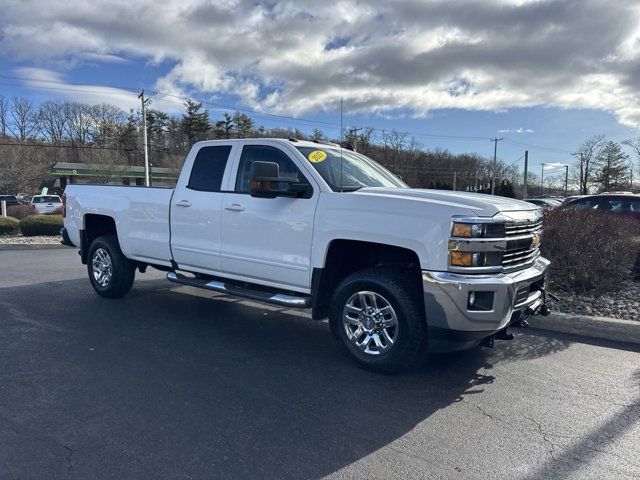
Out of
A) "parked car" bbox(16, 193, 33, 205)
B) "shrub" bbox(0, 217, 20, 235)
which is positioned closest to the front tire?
"shrub" bbox(0, 217, 20, 235)

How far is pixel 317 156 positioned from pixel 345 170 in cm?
34

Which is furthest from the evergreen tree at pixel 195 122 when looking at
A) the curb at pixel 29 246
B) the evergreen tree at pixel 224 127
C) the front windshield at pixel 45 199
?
the curb at pixel 29 246

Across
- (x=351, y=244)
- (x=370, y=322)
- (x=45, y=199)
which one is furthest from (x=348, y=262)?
(x=45, y=199)

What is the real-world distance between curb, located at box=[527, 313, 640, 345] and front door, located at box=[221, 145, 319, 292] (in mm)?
2917

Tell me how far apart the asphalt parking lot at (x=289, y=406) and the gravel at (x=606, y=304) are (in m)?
0.77

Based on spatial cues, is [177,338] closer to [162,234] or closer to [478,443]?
[162,234]

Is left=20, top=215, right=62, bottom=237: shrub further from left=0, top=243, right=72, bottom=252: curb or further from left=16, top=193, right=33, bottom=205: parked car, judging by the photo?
left=16, top=193, right=33, bottom=205: parked car

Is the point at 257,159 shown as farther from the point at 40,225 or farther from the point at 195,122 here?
the point at 195,122

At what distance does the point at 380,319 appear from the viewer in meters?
4.38

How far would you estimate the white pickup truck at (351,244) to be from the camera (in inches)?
154

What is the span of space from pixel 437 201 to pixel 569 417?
75.5 inches

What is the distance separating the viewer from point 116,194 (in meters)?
6.80

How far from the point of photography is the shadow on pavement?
9.74 ft

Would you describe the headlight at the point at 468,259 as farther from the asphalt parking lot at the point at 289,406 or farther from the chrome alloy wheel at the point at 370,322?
the asphalt parking lot at the point at 289,406
